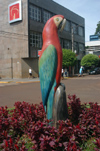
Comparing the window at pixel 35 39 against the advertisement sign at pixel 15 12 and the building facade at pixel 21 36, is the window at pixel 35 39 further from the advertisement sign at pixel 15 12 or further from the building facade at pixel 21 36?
the advertisement sign at pixel 15 12

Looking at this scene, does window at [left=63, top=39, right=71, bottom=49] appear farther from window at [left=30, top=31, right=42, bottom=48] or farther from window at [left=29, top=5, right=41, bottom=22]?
window at [left=29, top=5, right=41, bottom=22]

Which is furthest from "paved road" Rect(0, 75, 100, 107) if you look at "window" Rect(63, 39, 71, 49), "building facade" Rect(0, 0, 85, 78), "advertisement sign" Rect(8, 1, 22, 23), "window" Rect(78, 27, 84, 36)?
"window" Rect(78, 27, 84, 36)

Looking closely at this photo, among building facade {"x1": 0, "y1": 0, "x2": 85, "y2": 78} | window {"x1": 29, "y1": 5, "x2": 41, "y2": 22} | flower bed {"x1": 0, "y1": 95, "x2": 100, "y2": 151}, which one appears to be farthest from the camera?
window {"x1": 29, "y1": 5, "x2": 41, "y2": 22}

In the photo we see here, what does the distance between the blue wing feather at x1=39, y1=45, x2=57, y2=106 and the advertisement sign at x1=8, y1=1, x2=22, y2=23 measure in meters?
19.1

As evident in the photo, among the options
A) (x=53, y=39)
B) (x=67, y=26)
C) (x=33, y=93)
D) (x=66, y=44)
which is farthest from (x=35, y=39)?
(x=53, y=39)

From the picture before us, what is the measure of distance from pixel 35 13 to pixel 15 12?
2.76m

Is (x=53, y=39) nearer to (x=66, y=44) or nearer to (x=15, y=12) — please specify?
(x=15, y=12)

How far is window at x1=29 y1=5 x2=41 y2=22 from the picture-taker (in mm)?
21516

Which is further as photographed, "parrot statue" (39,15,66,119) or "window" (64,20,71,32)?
"window" (64,20,71,32)

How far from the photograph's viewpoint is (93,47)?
45031 mm

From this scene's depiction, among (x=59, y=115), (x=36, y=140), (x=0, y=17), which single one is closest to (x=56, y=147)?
(x=36, y=140)

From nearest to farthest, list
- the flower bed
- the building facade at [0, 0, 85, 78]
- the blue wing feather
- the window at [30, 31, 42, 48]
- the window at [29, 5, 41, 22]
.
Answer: the flower bed, the blue wing feather, the building facade at [0, 0, 85, 78], the window at [29, 5, 41, 22], the window at [30, 31, 42, 48]

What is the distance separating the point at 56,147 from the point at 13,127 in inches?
45.2

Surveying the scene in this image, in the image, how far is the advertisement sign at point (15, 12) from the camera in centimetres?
2081
